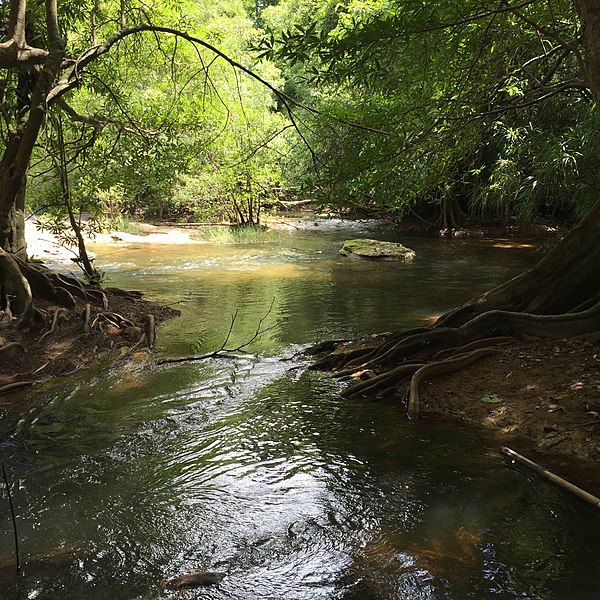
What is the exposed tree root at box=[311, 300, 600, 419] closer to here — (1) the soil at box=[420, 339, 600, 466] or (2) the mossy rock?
(1) the soil at box=[420, 339, 600, 466]

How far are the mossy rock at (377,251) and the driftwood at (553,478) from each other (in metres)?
14.6

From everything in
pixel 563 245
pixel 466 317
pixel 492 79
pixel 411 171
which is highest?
pixel 492 79

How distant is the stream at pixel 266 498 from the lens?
11.1ft

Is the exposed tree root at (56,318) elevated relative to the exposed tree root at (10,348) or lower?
elevated

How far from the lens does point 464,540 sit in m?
3.73

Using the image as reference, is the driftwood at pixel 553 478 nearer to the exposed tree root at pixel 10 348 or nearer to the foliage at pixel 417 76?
the foliage at pixel 417 76

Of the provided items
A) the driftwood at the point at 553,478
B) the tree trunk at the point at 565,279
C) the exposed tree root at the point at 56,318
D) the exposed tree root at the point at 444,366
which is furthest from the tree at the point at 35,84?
the driftwood at the point at 553,478

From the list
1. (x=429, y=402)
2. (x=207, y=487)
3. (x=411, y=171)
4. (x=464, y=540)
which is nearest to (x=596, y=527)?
(x=464, y=540)

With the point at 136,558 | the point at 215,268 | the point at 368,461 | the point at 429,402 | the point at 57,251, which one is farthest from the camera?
the point at 57,251

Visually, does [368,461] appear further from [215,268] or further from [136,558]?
[215,268]

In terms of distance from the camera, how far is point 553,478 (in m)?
4.27

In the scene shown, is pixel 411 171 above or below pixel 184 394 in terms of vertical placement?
above

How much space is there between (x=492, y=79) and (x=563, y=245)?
7.82ft

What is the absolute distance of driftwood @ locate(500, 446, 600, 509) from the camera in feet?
12.9
